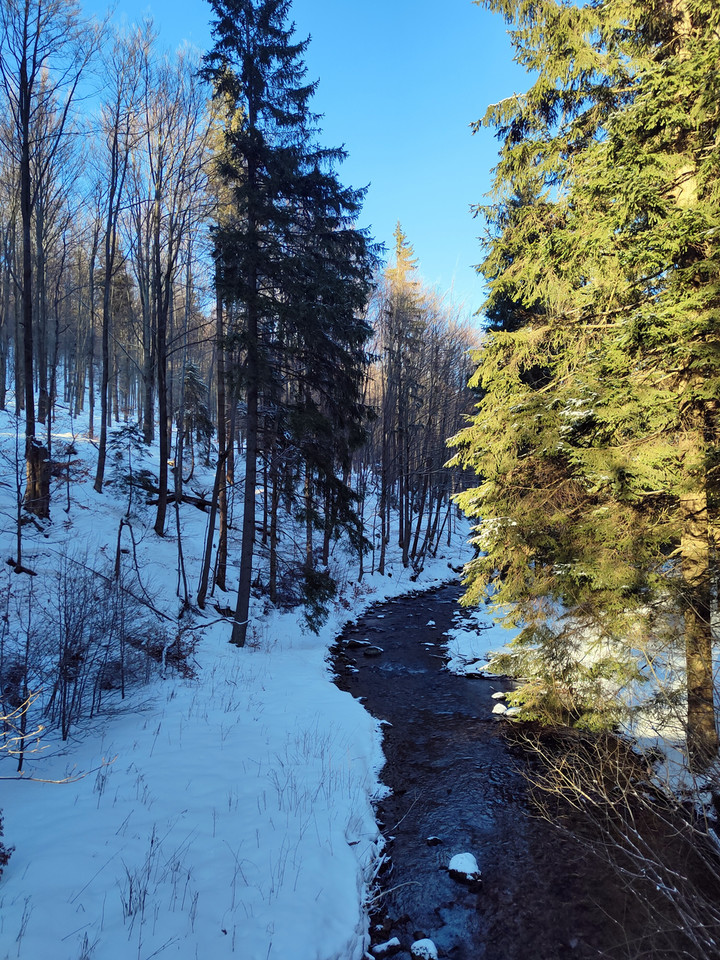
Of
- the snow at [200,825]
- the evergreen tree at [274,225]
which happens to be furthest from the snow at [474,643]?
the evergreen tree at [274,225]

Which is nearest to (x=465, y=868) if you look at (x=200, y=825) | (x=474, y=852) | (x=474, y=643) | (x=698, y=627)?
(x=474, y=852)

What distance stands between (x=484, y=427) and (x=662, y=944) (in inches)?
248

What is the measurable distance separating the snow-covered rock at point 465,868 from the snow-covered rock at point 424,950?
96 centimetres

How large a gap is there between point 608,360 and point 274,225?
7.63 metres

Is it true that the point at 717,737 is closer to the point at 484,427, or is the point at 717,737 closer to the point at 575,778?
the point at 575,778

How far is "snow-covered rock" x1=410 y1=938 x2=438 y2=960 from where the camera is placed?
163 inches

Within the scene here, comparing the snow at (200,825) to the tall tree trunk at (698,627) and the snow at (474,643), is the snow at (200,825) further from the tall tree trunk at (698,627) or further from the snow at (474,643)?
the tall tree trunk at (698,627)

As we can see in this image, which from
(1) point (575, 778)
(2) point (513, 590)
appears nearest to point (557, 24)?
(2) point (513, 590)

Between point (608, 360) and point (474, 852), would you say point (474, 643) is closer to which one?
point (474, 852)

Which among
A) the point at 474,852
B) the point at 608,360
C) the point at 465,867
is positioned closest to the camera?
the point at 465,867

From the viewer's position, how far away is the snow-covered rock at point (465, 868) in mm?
5090

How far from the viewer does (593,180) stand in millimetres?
5445

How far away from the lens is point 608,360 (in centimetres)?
579

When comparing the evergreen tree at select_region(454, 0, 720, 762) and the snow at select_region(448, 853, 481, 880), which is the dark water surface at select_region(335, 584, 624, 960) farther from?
the evergreen tree at select_region(454, 0, 720, 762)
